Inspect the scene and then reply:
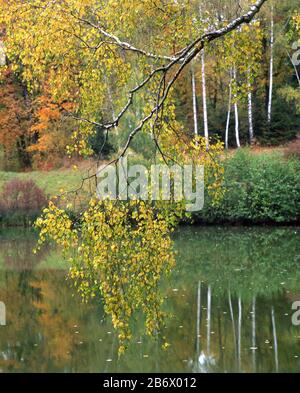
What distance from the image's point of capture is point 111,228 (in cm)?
670

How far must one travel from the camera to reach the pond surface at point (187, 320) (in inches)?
413

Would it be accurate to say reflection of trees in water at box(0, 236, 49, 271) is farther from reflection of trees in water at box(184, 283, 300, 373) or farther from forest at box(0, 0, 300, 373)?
reflection of trees in water at box(184, 283, 300, 373)

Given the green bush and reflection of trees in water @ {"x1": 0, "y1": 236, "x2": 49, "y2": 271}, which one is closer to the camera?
reflection of trees in water @ {"x1": 0, "y1": 236, "x2": 49, "y2": 271}

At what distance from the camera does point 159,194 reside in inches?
279

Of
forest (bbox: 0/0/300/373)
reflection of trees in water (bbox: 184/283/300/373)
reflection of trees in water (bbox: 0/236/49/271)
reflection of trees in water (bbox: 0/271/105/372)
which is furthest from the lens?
reflection of trees in water (bbox: 0/236/49/271)

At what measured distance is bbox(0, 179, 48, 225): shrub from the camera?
98.6ft

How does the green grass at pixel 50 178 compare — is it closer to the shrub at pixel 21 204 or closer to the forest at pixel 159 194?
the forest at pixel 159 194

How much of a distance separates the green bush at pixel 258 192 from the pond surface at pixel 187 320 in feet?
15.7

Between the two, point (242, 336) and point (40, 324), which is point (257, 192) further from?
point (242, 336)

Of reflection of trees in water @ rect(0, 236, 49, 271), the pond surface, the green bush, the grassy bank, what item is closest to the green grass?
the grassy bank

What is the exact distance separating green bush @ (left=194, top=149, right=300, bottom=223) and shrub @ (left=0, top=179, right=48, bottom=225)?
21.8 feet

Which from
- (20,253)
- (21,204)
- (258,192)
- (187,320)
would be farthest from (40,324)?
(21,204)
